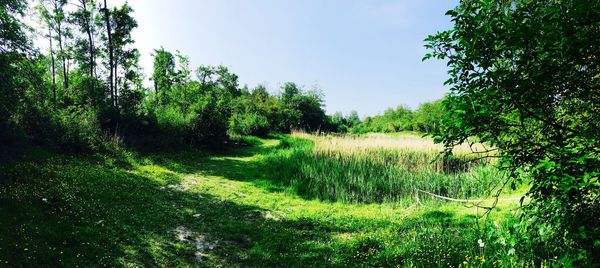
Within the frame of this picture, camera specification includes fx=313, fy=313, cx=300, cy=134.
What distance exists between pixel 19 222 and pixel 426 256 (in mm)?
6322

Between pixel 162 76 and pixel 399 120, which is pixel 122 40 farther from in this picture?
pixel 399 120

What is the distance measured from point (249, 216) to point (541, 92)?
242 inches

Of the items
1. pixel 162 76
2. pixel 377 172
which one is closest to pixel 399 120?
pixel 162 76

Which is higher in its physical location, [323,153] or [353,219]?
[323,153]

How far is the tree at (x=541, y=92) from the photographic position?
2512 mm

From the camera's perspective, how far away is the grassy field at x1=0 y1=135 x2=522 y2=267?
461 centimetres

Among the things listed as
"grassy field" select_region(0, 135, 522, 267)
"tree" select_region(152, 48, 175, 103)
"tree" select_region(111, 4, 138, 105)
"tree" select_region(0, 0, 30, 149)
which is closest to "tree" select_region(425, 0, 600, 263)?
"grassy field" select_region(0, 135, 522, 267)

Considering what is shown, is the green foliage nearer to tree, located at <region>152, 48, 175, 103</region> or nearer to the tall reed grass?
the tall reed grass

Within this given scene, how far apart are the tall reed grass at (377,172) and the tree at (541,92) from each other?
14.9 ft

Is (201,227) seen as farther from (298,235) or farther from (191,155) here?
(191,155)

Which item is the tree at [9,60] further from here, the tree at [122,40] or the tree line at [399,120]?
the tree line at [399,120]

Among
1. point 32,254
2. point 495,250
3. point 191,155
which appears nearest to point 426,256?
point 495,250

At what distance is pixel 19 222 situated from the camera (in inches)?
197

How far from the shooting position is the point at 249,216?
7367 mm
